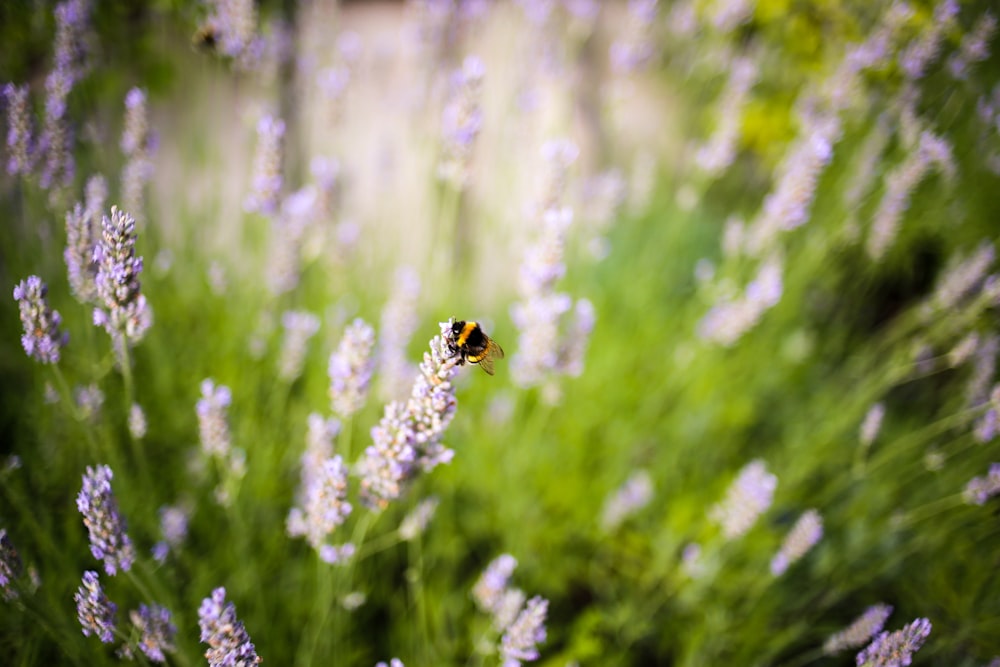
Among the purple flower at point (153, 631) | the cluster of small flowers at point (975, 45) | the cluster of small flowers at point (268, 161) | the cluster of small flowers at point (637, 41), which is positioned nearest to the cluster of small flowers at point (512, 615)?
the purple flower at point (153, 631)

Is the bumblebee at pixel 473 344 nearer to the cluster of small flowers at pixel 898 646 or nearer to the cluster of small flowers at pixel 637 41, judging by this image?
the cluster of small flowers at pixel 898 646

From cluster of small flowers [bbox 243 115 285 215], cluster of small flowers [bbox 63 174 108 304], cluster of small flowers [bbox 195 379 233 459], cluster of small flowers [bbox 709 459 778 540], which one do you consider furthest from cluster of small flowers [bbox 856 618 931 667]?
cluster of small flowers [bbox 243 115 285 215]

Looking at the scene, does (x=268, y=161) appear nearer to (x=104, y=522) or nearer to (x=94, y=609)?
(x=104, y=522)

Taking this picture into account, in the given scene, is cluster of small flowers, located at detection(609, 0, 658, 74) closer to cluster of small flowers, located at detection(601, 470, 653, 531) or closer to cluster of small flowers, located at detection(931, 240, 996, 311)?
cluster of small flowers, located at detection(931, 240, 996, 311)

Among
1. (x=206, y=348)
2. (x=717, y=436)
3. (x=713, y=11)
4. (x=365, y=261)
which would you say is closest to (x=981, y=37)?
(x=713, y=11)

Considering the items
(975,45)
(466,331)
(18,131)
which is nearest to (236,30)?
(18,131)
